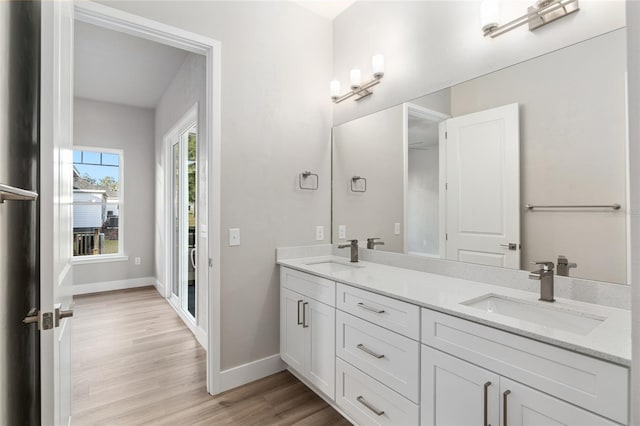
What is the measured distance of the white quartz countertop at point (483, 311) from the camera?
956 mm

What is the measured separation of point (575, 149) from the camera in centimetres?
140

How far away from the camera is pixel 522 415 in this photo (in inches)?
42.2

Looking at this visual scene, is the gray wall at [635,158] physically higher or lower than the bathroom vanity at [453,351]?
higher

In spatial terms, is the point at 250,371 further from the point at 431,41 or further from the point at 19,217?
the point at 431,41

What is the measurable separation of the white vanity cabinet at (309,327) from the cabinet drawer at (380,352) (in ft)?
0.39

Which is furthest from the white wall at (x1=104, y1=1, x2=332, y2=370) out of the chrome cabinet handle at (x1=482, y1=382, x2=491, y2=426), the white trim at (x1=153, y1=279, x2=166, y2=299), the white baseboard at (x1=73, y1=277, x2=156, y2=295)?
the white baseboard at (x1=73, y1=277, x2=156, y2=295)

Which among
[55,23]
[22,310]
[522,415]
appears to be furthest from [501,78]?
[22,310]

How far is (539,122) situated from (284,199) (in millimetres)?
1697

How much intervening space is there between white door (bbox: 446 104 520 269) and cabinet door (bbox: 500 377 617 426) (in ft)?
2.29

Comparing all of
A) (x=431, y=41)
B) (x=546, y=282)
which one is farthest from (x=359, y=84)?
(x=546, y=282)

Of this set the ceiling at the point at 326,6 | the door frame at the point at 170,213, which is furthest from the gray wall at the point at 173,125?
the ceiling at the point at 326,6

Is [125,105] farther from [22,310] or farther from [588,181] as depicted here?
[588,181]

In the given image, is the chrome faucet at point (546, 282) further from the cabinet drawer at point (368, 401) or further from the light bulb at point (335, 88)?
the light bulb at point (335, 88)

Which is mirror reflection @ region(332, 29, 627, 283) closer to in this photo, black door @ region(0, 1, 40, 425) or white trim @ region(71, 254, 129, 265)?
black door @ region(0, 1, 40, 425)
